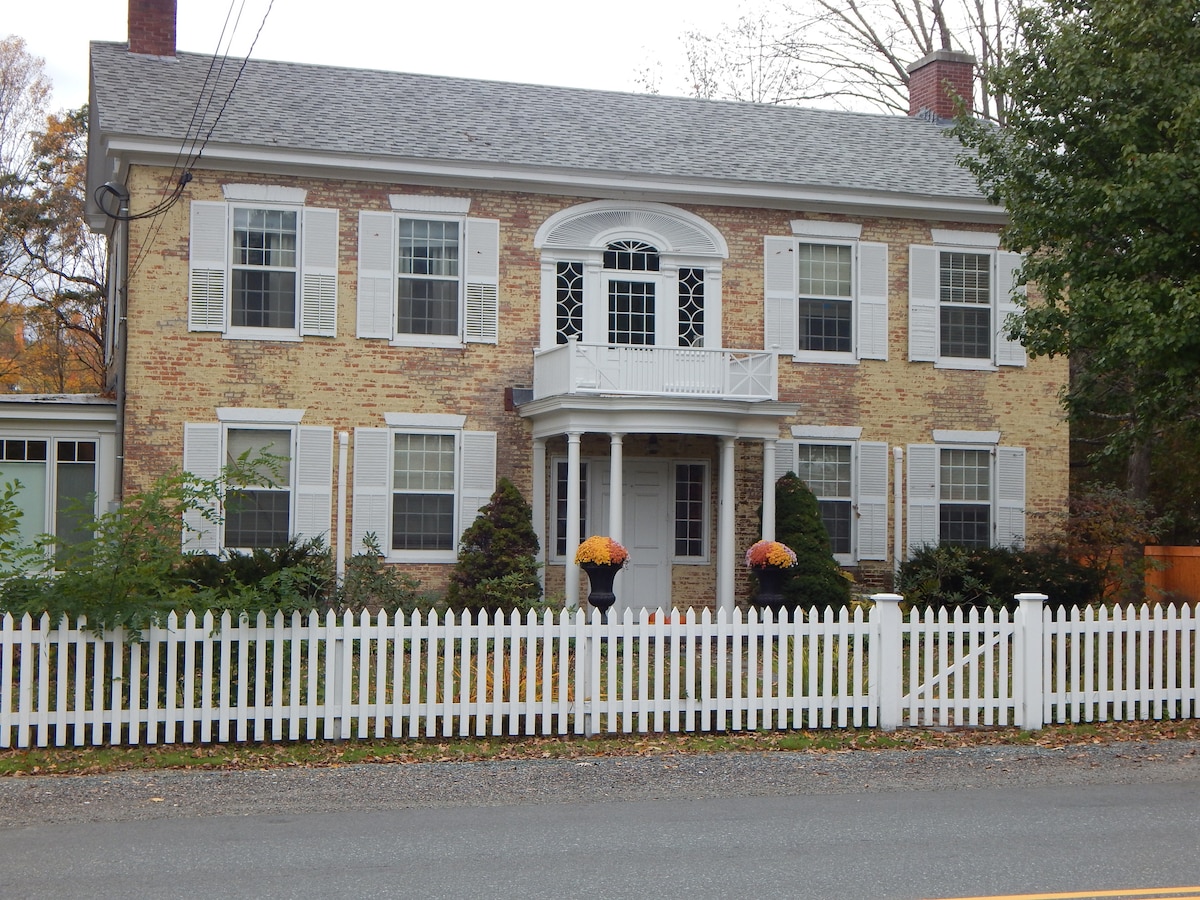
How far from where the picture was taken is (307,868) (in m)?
6.64

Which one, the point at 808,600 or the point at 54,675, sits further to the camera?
the point at 808,600

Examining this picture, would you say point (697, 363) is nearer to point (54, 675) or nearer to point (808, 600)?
point (808, 600)

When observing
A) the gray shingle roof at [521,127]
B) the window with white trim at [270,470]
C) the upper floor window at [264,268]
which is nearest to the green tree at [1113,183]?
the gray shingle roof at [521,127]

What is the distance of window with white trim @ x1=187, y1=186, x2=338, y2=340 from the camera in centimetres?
1775

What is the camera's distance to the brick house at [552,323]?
1762 centimetres

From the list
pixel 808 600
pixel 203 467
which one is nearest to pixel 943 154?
pixel 808 600

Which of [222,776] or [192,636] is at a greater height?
[192,636]

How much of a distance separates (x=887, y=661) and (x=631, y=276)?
369 inches

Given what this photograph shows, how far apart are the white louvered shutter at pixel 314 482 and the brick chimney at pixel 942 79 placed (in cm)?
1253

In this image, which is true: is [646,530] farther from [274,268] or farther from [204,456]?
[274,268]

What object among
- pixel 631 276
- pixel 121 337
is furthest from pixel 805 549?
pixel 121 337

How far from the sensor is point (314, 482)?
17.9m

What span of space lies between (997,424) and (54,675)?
14317mm

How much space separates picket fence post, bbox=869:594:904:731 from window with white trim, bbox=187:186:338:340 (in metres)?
9.72
